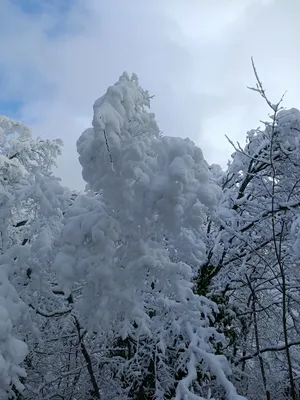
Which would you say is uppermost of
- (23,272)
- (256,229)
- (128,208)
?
(256,229)

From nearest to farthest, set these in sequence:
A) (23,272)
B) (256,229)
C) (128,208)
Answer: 1. (128,208)
2. (23,272)
3. (256,229)

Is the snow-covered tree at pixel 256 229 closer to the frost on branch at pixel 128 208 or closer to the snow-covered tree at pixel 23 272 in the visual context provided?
the frost on branch at pixel 128 208

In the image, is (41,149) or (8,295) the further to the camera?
(41,149)

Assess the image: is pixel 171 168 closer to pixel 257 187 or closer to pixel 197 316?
pixel 197 316

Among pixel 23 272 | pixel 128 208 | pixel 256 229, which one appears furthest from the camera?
pixel 256 229

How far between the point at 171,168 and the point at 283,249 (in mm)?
3605

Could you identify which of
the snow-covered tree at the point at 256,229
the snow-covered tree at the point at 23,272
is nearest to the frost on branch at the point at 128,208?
the snow-covered tree at the point at 23,272

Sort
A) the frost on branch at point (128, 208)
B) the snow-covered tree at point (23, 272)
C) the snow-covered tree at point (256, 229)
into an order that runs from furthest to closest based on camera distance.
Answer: the snow-covered tree at point (256, 229) < the snow-covered tree at point (23, 272) < the frost on branch at point (128, 208)

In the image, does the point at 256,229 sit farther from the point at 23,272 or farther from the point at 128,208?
the point at 23,272

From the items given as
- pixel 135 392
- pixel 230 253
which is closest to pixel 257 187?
pixel 230 253

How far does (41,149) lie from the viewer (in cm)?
870

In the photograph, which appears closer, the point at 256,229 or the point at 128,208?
the point at 128,208

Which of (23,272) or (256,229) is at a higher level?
(256,229)

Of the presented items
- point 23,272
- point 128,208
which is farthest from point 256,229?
point 23,272
